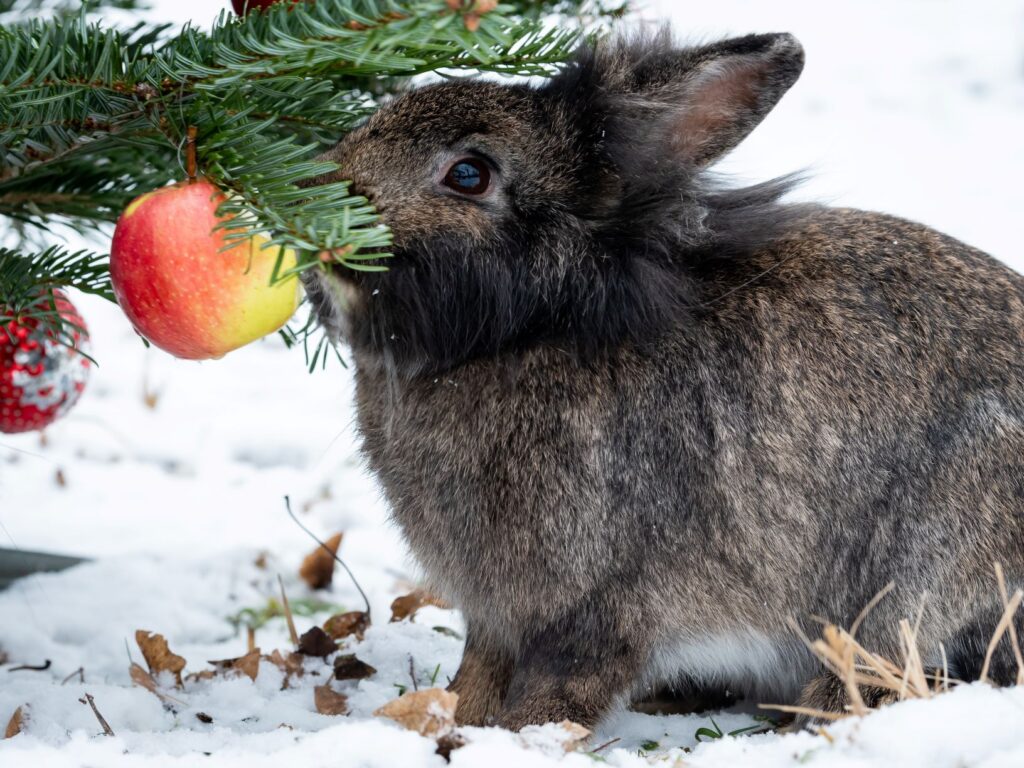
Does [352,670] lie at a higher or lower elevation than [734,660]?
lower

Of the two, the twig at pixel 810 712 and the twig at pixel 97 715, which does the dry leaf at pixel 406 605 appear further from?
the twig at pixel 810 712

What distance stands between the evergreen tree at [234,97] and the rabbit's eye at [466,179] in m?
0.19

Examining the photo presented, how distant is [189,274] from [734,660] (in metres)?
1.33

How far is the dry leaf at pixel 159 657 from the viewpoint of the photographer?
9.23ft

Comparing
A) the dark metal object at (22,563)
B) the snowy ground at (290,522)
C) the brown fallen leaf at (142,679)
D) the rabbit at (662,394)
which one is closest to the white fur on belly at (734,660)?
the rabbit at (662,394)

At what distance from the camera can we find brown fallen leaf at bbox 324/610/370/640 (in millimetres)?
3178

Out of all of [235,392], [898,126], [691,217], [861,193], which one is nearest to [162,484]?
[235,392]

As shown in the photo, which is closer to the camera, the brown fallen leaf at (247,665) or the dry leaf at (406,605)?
the brown fallen leaf at (247,665)

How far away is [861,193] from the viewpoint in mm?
5871

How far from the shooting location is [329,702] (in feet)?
8.65

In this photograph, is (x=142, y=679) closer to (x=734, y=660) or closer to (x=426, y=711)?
(x=426, y=711)

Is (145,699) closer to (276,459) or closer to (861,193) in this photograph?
(276,459)

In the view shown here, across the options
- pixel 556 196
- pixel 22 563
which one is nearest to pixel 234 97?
pixel 556 196

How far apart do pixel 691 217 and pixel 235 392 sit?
2841mm
